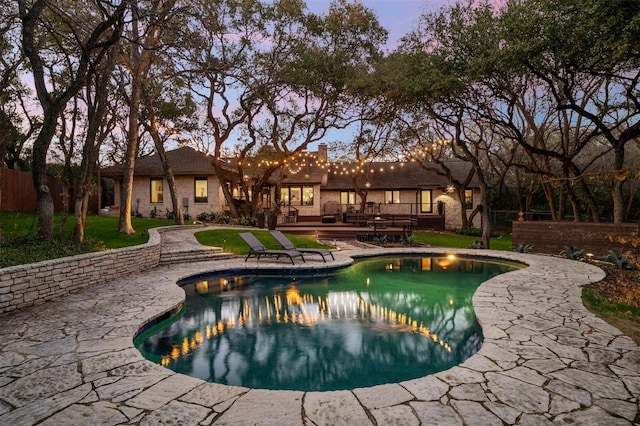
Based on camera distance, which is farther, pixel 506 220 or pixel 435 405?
pixel 506 220

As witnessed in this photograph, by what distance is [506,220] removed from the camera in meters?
24.7

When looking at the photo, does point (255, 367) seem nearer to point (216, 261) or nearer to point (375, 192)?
point (216, 261)

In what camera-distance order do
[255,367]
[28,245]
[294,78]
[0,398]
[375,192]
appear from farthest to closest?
[375,192], [294,78], [28,245], [255,367], [0,398]

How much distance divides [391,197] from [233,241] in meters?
15.3

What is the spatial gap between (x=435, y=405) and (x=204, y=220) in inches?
808

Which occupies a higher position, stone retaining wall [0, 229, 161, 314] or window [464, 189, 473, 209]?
window [464, 189, 473, 209]

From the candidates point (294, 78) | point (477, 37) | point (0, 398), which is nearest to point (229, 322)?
point (0, 398)

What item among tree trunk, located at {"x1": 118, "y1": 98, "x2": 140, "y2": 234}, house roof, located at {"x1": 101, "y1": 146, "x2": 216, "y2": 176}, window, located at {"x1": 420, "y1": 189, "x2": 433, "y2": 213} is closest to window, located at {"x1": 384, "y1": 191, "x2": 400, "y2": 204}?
window, located at {"x1": 420, "y1": 189, "x2": 433, "y2": 213}

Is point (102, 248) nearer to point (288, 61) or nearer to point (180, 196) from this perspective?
point (288, 61)

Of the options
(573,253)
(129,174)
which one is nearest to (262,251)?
(129,174)

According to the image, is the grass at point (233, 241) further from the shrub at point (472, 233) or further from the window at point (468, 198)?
the window at point (468, 198)

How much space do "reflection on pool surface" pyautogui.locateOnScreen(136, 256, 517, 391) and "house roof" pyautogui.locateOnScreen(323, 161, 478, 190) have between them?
16.6m

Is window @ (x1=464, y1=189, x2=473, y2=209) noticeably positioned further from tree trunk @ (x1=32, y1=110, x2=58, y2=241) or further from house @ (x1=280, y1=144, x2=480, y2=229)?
tree trunk @ (x1=32, y1=110, x2=58, y2=241)

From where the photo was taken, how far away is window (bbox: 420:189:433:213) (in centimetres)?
2639
